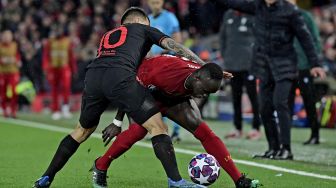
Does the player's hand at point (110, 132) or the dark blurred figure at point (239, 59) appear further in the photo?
the dark blurred figure at point (239, 59)

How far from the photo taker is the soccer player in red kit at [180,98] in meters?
7.31

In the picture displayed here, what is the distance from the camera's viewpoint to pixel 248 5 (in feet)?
35.1

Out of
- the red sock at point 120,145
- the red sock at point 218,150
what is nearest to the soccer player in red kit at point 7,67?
the red sock at point 120,145

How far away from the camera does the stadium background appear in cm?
1105

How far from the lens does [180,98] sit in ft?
25.6

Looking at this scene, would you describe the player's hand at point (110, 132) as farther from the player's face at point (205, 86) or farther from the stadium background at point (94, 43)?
the stadium background at point (94, 43)

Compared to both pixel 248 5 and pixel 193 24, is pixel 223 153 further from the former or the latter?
pixel 193 24

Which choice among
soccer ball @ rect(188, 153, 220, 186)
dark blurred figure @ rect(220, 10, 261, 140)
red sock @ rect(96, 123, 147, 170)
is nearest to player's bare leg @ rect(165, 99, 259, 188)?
soccer ball @ rect(188, 153, 220, 186)

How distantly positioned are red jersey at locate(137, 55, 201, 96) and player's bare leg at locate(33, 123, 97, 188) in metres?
0.69

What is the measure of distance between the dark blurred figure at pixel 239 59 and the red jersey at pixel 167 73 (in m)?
5.52

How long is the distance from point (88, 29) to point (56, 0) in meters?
3.11

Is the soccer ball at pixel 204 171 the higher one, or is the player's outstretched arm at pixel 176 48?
the player's outstretched arm at pixel 176 48

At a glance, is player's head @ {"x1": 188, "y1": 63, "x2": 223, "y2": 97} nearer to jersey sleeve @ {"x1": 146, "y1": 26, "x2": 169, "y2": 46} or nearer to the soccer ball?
jersey sleeve @ {"x1": 146, "y1": 26, "x2": 169, "y2": 46}

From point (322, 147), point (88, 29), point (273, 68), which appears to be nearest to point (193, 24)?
point (88, 29)
